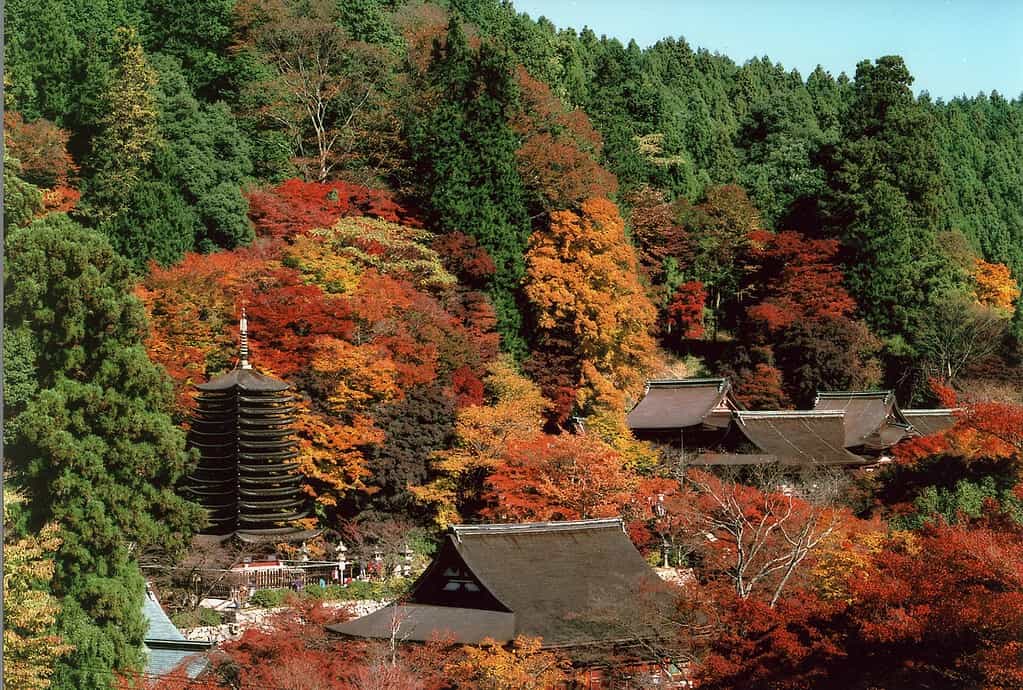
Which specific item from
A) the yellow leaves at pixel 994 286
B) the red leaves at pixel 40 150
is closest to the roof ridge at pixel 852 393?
the yellow leaves at pixel 994 286

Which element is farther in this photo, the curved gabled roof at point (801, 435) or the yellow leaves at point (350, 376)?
the curved gabled roof at point (801, 435)

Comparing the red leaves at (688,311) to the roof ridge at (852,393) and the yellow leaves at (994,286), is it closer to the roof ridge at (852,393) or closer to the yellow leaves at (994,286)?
the roof ridge at (852,393)

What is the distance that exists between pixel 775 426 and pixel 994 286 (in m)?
7.37

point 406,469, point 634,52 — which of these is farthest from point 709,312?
point 406,469

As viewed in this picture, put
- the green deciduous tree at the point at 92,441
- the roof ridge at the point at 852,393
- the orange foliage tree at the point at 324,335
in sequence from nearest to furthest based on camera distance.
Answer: the green deciduous tree at the point at 92,441 → the orange foliage tree at the point at 324,335 → the roof ridge at the point at 852,393

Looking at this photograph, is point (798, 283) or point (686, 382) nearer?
point (686, 382)

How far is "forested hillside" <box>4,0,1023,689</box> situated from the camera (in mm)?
17031

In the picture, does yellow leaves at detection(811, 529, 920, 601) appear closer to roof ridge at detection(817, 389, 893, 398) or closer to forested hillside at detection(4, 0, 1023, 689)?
forested hillside at detection(4, 0, 1023, 689)

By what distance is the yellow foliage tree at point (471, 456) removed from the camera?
19984 mm

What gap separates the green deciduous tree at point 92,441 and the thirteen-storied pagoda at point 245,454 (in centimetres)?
60

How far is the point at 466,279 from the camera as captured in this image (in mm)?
25203

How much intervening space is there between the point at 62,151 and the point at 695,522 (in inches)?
487

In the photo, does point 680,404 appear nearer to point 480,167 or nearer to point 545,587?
point 480,167

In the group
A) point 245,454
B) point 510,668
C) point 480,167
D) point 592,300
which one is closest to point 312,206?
point 480,167
